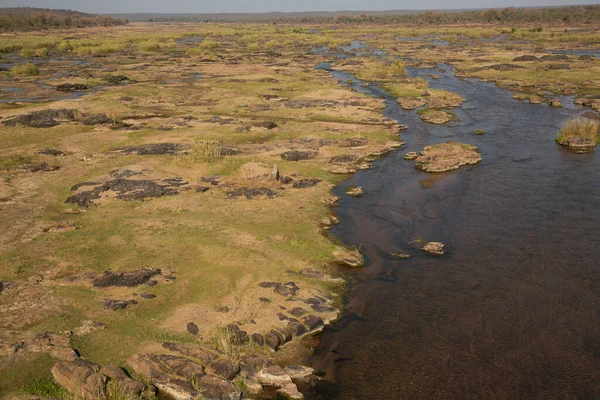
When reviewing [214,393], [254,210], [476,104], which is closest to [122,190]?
[254,210]

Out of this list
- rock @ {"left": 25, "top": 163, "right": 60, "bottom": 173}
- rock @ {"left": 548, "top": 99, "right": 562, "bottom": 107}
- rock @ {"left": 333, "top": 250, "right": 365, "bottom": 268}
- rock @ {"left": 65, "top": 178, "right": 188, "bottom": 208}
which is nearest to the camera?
rock @ {"left": 333, "top": 250, "right": 365, "bottom": 268}

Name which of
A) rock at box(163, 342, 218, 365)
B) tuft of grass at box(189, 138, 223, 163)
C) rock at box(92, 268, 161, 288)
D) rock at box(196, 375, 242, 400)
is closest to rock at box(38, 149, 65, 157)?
tuft of grass at box(189, 138, 223, 163)

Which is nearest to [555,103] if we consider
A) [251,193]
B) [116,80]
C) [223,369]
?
[251,193]

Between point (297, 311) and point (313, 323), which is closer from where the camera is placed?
point (313, 323)

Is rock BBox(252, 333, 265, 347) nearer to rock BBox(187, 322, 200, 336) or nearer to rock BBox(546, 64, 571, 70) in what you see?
rock BBox(187, 322, 200, 336)

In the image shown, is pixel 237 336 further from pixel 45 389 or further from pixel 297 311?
pixel 45 389

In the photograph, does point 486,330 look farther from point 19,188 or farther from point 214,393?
point 19,188
